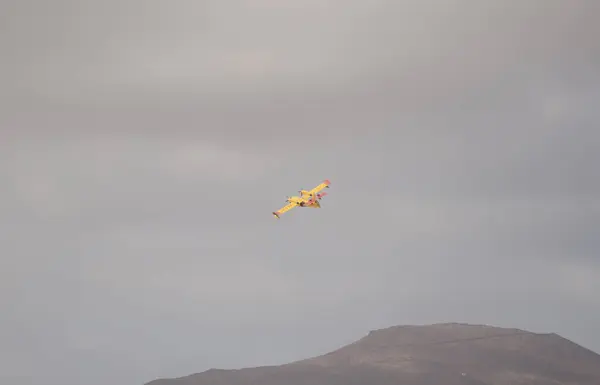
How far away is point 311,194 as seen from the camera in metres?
189

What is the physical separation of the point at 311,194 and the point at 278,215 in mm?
9170

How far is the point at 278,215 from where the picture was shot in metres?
184
